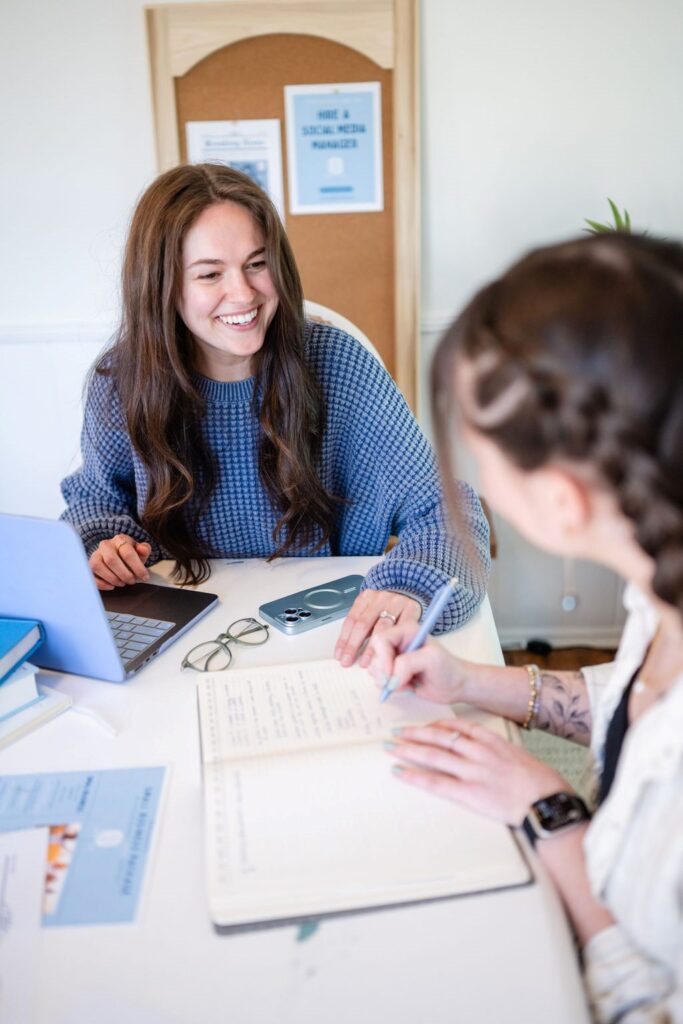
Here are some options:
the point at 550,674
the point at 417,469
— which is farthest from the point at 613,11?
the point at 550,674

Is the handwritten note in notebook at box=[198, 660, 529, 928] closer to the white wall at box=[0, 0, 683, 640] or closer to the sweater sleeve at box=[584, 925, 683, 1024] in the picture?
the sweater sleeve at box=[584, 925, 683, 1024]

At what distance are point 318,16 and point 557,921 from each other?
213 cm

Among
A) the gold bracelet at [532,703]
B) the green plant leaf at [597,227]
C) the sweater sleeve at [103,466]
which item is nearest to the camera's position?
the gold bracelet at [532,703]

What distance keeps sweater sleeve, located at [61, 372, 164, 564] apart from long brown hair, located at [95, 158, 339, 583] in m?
0.04

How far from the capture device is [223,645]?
3.39ft

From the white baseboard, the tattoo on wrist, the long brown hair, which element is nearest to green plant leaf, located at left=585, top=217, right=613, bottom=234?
the long brown hair

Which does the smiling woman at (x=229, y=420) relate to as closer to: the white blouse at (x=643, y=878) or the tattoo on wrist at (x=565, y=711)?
the tattoo on wrist at (x=565, y=711)

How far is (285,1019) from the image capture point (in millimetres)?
544

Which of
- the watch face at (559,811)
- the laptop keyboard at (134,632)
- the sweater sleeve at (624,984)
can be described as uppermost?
the watch face at (559,811)

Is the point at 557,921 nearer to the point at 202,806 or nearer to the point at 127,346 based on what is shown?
the point at 202,806

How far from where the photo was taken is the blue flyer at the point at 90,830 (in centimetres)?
65

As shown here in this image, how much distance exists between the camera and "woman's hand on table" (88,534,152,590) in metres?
1.22

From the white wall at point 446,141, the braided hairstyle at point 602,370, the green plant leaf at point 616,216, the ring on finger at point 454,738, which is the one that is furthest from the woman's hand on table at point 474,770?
the white wall at point 446,141

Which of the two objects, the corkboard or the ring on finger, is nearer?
the ring on finger
